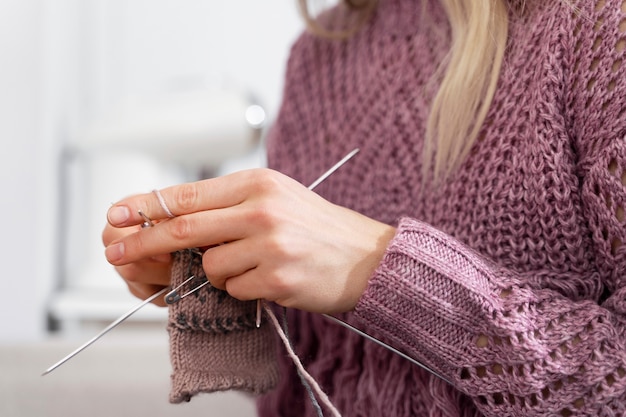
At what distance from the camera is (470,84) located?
26.6 inches

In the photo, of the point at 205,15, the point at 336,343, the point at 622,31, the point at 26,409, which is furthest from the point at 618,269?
the point at 205,15

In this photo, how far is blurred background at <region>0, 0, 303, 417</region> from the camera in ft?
4.55

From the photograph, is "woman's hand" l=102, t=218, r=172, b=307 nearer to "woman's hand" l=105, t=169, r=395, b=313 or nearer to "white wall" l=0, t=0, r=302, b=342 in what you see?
"woman's hand" l=105, t=169, r=395, b=313

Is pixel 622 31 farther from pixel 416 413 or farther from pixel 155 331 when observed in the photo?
pixel 155 331

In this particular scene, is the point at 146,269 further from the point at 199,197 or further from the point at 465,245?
the point at 465,245

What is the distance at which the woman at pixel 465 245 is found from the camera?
566 mm

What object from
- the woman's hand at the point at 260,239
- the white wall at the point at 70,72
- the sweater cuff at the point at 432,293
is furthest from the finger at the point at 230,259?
the white wall at the point at 70,72

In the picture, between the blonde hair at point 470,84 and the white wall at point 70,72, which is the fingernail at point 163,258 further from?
the white wall at point 70,72

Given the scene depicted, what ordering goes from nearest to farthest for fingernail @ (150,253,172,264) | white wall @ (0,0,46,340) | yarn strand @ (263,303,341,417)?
yarn strand @ (263,303,341,417)
fingernail @ (150,253,172,264)
white wall @ (0,0,46,340)

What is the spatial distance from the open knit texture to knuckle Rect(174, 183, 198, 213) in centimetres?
13

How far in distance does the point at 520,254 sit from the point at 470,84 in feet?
Answer: 0.57

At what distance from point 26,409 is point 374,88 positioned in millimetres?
607

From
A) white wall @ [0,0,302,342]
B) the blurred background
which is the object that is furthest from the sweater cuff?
white wall @ [0,0,302,342]

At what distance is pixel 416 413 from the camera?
0.68m
